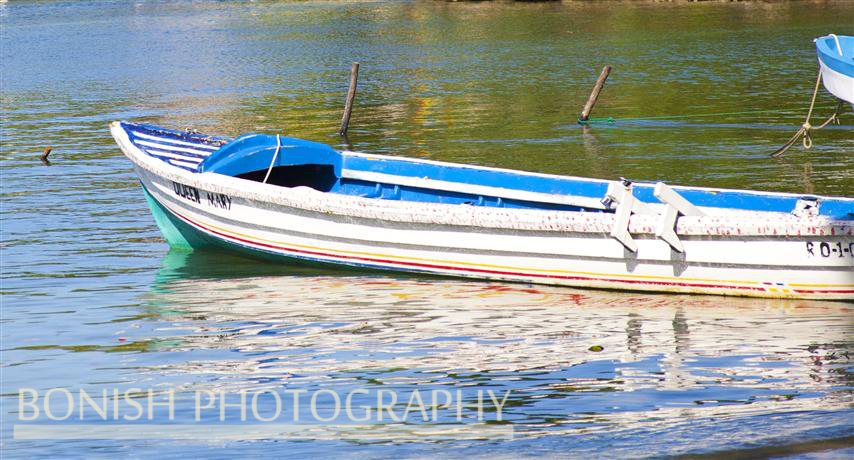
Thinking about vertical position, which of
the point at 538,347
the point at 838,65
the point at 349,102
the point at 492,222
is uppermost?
the point at 349,102

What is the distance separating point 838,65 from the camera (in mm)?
15539

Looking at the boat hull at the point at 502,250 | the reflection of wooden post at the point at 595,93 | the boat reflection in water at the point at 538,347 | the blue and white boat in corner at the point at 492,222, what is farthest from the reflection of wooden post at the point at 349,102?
the boat reflection in water at the point at 538,347

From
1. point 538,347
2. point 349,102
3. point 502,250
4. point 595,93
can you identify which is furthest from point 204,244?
point 595,93

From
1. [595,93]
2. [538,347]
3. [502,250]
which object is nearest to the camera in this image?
[538,347]

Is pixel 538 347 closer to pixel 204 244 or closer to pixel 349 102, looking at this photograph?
pixel 204 244

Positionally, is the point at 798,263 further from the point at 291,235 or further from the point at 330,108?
the point at 330,108

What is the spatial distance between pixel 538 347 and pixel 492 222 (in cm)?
223

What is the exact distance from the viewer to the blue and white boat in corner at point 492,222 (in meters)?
10.9

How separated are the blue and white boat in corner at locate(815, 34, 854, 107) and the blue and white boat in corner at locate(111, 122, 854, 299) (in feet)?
13.4

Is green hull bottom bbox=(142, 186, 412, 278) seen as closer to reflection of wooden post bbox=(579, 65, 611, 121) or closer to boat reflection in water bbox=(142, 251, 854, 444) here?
boat reflection in water bbox=(142, 251, 854, 444)

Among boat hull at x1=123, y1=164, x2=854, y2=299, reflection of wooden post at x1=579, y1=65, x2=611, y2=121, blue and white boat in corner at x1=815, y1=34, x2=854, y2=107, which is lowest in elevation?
boat hull at x1=123, y1=164, x2=854, y2=299

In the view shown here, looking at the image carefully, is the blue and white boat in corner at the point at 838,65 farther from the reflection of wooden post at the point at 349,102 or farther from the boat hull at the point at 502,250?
the reflection of wooden post at the point at 349,102

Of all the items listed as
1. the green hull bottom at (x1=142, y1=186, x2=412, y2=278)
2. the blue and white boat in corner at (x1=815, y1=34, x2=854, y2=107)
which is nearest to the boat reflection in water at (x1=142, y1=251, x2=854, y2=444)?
the green hull bottom at (x1=142, y1=186, x2=412, y2=278)

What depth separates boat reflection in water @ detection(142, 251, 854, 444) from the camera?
855cm
